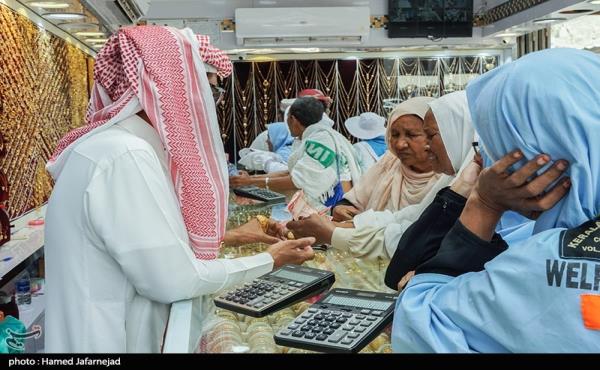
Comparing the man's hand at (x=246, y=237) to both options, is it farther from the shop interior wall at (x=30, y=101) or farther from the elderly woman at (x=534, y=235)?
the shop interior wall at (x=30, y=101)

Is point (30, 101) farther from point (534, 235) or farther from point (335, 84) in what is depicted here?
point (335, 84)

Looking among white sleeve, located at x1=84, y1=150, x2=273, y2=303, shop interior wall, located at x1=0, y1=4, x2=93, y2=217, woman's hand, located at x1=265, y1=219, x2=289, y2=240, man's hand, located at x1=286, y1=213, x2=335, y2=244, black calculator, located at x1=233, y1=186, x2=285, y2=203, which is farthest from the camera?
shop interior wall, located at x1=0, y1=4, x2=93, y2=217

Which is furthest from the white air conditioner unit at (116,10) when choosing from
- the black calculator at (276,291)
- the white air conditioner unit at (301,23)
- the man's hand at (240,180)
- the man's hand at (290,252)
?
the white air conditioner unit at (301,23)

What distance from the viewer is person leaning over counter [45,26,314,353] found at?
1409 mm

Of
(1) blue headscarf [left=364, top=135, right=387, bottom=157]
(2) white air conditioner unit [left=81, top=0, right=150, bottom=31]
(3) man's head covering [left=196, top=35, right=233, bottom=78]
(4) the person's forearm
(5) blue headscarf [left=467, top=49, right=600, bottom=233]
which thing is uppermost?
(2) white air conditioner unit [left=81, top=0, right=150, bottom=31]

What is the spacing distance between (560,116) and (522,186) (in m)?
0.15

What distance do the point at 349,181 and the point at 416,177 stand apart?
1455mm

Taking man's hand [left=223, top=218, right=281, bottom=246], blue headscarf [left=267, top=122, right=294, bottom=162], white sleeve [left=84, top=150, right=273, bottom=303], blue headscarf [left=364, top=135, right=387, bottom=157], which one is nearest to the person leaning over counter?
white sleeve [left=84, top=150, right=273, bottom=303]

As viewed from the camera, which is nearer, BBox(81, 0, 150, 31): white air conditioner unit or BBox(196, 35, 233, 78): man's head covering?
BBox(196, 35, 233, 78): man's head covering

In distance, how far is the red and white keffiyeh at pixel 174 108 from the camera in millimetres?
1628

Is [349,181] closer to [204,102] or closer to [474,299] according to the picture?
[204,102]

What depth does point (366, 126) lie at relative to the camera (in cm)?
585

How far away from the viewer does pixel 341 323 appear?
1339mm

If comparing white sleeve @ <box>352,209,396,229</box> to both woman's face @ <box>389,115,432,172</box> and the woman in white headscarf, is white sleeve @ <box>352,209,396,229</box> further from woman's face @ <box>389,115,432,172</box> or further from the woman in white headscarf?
woman's face @ <box>389,115,432,172</box>
